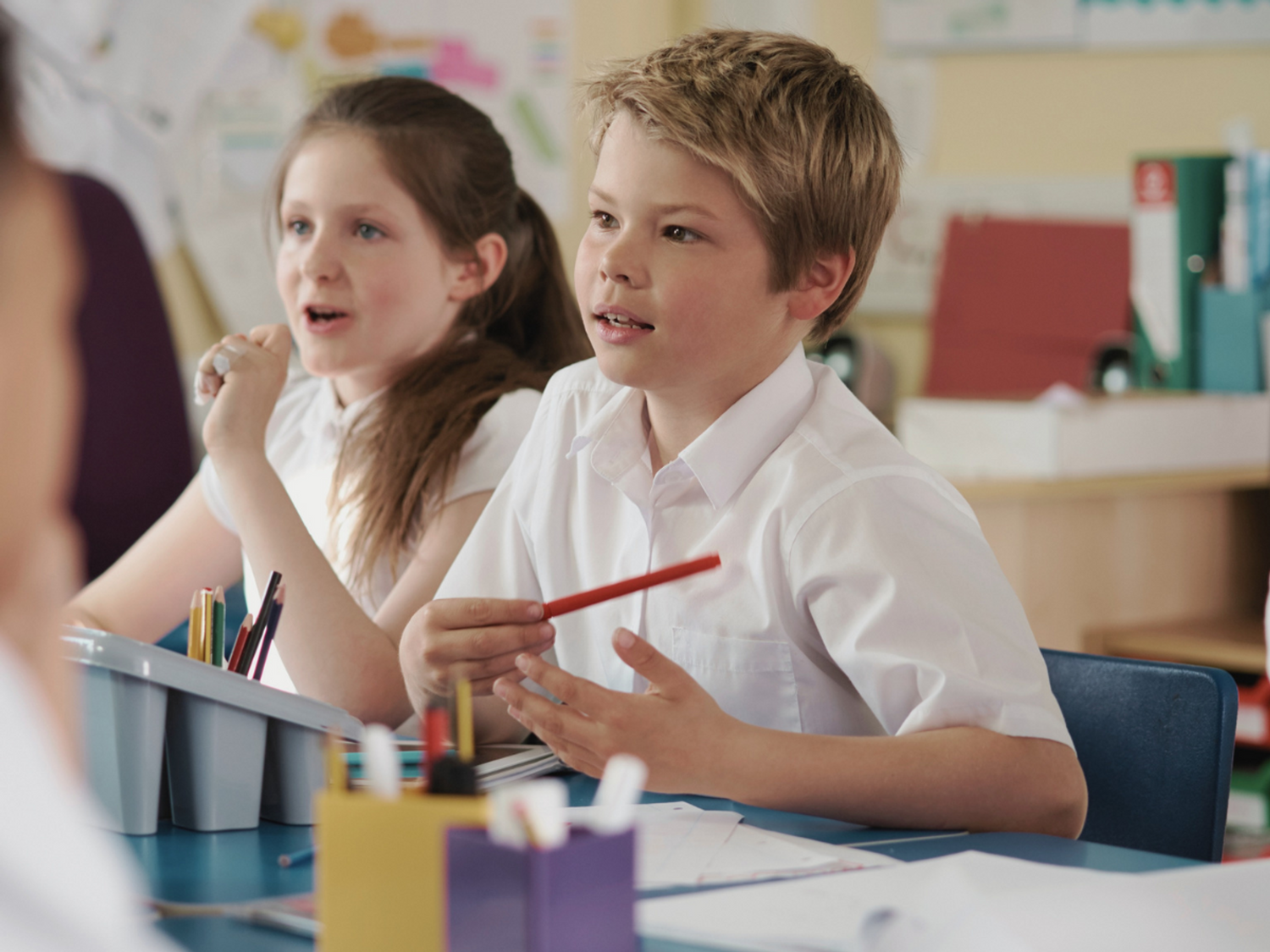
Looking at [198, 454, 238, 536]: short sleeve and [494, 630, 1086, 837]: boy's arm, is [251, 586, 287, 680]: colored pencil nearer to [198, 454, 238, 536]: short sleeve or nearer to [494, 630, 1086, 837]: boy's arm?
[494, 630, 1086, 837]: boy's arm

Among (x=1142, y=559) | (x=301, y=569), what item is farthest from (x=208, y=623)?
(x=1142, y=559)

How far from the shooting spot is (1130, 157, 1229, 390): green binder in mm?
2107

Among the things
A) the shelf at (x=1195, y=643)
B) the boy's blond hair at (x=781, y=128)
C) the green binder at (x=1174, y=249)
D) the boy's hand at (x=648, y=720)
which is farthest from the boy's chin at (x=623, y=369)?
the green binder at (x=1174, y=249)

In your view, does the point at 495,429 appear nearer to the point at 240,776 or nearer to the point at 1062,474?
the point at 240,776

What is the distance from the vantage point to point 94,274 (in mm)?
2086

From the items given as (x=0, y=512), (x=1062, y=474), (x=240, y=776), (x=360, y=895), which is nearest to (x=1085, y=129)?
(x=1062, y=474)

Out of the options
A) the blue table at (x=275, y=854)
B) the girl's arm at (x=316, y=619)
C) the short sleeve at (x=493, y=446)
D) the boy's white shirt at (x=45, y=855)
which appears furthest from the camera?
the short sleeve at (x=493, y=446)

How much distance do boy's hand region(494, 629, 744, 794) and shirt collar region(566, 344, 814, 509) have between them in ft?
0.70

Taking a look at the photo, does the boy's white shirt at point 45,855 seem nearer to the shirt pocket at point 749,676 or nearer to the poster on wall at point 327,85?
the shirt pocket at point 749,676

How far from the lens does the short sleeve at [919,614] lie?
837 mm

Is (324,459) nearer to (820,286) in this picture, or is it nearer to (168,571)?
(168,571)

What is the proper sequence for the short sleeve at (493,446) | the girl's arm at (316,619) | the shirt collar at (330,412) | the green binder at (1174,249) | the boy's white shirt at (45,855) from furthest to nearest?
the green binder at (1174,249) → the shirt collar at (330,412) → the short sleeve at (493,446) → the girl's arm at (316,619) → the boy's white shirt at (45,855)

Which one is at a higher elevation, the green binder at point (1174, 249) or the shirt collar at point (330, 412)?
the green binder at point (1174, 249)

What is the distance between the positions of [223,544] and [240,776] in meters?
0.66
